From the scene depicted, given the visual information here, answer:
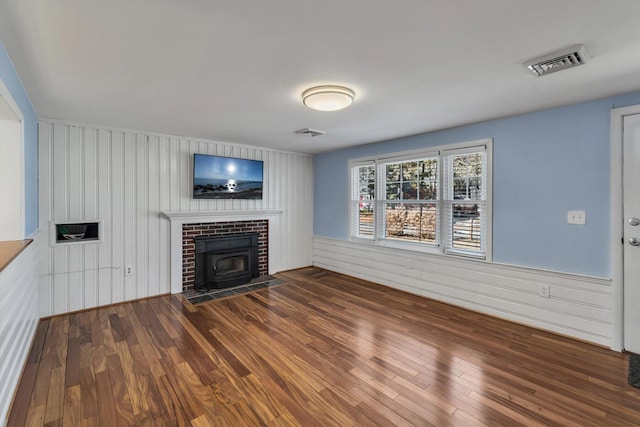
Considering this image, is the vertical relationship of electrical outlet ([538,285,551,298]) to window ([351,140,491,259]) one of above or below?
below

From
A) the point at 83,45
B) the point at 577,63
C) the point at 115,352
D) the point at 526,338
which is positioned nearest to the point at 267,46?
the point at 83,45

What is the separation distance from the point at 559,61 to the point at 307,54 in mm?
1685

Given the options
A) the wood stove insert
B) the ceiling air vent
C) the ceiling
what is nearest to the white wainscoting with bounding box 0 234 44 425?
the ceiling

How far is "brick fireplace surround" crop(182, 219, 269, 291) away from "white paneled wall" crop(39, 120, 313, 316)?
9.5 inches

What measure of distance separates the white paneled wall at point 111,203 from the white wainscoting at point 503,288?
286cm

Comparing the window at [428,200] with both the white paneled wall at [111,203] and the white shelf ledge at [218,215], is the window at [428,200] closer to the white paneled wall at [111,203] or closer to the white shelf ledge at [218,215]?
the white shelf ledge at [218,215]

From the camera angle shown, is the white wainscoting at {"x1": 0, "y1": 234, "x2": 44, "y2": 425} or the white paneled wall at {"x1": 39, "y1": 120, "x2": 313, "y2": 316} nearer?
the white wainscoting at {"x1": 0, "y1": 234, "x2": 44, "y2": 425}

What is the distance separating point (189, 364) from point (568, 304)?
356 cm

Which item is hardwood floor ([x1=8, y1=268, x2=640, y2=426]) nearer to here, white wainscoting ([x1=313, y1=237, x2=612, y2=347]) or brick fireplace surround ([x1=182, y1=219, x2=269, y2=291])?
white wainscoting ([x1=313, y1=237, x2=612, y2=347])

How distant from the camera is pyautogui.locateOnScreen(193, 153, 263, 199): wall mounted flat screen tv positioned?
14.3 feet

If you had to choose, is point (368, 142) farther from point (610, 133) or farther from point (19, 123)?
point (19, 123)

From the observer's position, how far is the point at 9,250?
1.94m

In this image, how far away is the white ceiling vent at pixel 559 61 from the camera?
1.82m

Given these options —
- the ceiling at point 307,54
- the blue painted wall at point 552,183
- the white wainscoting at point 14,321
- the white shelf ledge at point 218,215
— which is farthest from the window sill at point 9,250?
the blue painted wall at point 552,183
